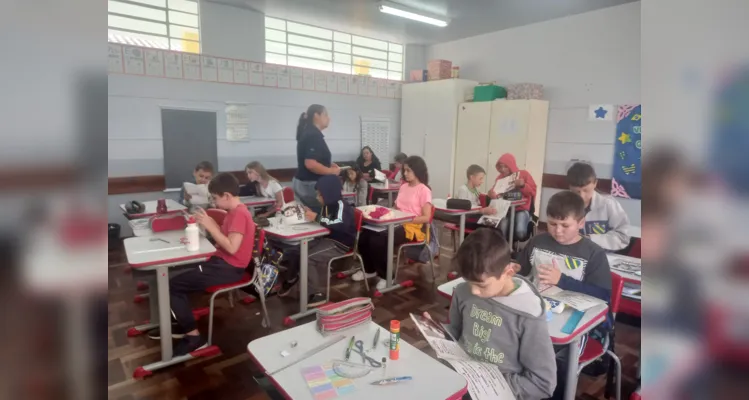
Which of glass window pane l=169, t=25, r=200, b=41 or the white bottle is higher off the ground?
glass window pane l=169, t=25, r=200, b=41

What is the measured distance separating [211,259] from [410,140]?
5.10 metres

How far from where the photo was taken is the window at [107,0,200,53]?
4664 millimetres

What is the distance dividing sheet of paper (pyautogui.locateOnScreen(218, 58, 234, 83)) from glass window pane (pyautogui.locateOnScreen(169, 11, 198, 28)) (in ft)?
1.66

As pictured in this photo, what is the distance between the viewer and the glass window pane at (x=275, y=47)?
5758 mm

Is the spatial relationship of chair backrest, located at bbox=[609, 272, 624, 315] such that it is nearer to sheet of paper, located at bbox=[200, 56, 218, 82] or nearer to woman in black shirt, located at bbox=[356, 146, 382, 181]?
woman in black shirt, located at bbox=[356, 146, 382, 181]

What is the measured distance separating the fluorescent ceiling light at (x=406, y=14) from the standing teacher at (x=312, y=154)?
1.97 meters

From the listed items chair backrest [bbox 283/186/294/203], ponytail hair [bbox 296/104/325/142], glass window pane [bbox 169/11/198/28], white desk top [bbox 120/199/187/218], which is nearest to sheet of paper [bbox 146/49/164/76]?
glass window pane [bbox 169/11/198/28]

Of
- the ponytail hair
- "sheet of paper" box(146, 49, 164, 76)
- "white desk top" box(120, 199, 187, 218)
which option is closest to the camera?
"white desk top" box(120, 199, 187, 218)

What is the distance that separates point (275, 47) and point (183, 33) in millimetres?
1230

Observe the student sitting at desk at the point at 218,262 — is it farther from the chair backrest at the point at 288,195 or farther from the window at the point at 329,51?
the window at the point at 329,51

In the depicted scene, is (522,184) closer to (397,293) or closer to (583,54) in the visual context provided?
(397,293)

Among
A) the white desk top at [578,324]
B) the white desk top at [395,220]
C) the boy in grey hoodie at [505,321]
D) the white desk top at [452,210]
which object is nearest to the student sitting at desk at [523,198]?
the white desk top at [452,210]

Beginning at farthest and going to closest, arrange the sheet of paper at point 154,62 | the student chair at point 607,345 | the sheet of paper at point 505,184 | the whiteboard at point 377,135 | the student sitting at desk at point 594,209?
the whiteboard at point 377,135 < the sheet of paper at point 154,62 < the sheet of paper at point 505,184 < the student sitting at desk at point 594,209 < the student chair at point 607,345

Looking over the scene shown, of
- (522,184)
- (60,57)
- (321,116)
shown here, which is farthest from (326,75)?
(60,57)
